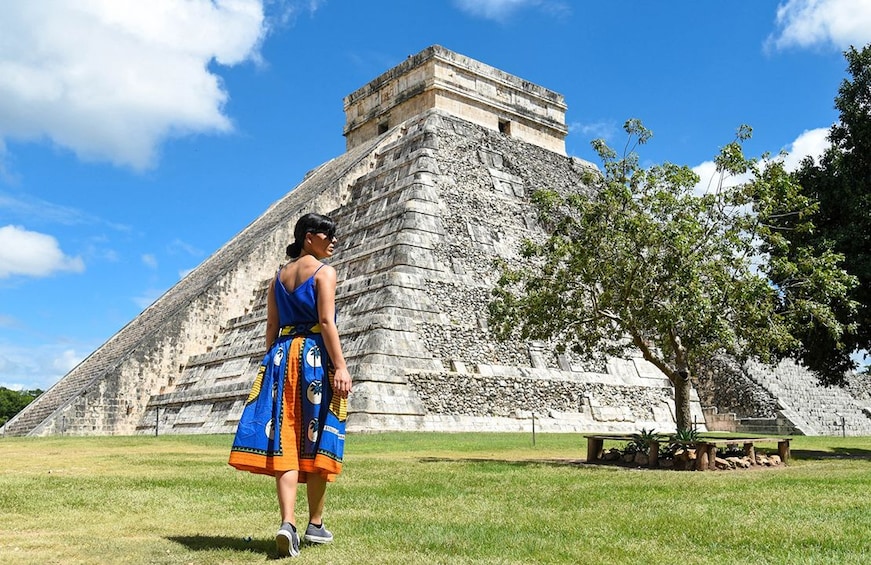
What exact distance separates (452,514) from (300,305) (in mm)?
1820

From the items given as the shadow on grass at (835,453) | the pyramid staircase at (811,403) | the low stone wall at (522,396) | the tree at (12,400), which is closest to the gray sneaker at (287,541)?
the shadow on grass at (835,453)

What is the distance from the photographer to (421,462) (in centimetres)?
973

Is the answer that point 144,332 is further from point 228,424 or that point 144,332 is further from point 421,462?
point 421,462

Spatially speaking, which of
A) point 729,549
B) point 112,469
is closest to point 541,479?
point 729,549

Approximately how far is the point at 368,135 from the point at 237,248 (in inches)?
239

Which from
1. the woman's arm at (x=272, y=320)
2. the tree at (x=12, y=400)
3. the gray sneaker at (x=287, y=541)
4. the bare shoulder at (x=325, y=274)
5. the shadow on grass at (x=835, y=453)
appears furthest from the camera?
the tree at (x=12, y=400)

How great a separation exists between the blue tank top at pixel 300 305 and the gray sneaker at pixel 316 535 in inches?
42.4

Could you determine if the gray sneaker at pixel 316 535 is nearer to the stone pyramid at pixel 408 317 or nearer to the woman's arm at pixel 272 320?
the woman's arm at pixel 272 320

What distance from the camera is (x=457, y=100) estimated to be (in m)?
26.0

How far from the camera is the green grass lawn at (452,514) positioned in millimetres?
4207

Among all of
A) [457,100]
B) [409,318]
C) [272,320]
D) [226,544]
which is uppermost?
[457,100]

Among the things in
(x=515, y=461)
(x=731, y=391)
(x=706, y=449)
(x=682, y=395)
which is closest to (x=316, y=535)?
(x=515, y=461)

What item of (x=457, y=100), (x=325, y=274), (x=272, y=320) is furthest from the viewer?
(x=457, y=100)

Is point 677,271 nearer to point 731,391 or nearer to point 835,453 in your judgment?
point 835,453
